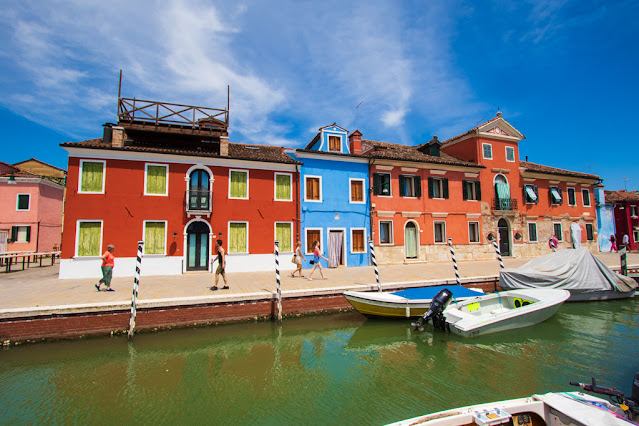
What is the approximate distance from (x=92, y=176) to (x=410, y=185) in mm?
18379

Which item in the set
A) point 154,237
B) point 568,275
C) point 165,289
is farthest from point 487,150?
point 165,289

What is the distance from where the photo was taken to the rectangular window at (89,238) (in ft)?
48.1

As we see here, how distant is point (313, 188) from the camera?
19078 millimetres

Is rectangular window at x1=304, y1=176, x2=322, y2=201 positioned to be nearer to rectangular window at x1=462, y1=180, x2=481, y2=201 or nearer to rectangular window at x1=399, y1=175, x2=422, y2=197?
rectangular window at x1=399, y1=175, x2=422, y2=197

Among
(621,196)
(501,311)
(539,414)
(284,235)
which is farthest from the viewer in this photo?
(621,196)

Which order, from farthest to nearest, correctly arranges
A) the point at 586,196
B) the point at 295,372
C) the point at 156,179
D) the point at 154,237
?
1. the point at 586,196
2. the point at 156,179
3. the point at 154,237
4. the point at 295,372

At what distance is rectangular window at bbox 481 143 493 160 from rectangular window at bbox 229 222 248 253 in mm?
18848

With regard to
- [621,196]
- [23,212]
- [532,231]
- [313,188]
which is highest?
[621,196]

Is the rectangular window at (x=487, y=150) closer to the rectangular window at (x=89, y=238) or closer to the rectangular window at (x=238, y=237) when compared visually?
the rectangular window at (x=238, y=237)

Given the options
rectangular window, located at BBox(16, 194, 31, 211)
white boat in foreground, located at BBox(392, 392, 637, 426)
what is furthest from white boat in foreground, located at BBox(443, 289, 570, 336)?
rectangular window, located at BBox(16, 194, 31, 211)

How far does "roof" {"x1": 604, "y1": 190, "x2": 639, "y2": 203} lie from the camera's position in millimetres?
31469

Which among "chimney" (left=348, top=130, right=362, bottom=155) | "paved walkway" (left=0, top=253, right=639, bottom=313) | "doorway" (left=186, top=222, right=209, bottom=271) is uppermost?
"chimney" (left=348, top=130, right=362, bottom=155)

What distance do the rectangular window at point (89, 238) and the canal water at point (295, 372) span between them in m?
7.97

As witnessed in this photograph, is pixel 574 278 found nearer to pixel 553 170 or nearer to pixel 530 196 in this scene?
pixel 530 196
